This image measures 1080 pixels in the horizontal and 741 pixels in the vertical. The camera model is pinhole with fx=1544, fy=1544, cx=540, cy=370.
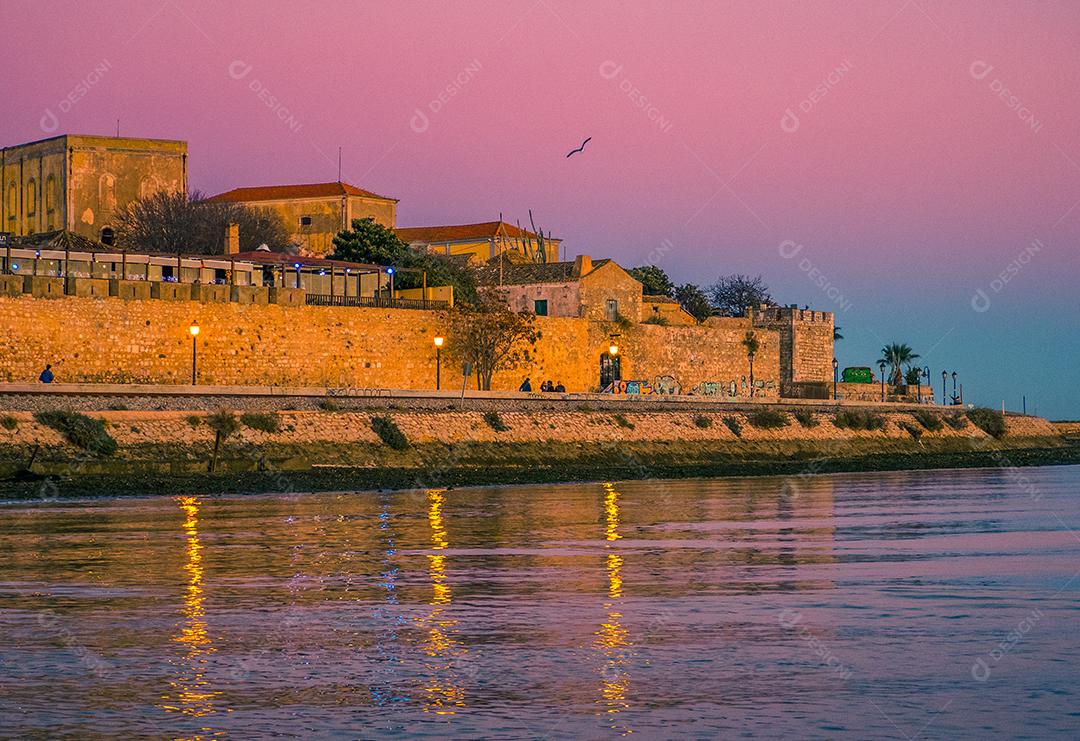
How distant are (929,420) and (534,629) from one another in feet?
195

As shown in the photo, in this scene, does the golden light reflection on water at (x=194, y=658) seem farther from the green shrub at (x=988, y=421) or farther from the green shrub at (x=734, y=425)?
the green shrub at (x=988, y=421)

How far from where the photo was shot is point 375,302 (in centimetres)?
5741

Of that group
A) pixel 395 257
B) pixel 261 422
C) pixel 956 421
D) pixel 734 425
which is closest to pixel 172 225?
pixel 395 257

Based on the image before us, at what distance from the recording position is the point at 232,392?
44625 mm

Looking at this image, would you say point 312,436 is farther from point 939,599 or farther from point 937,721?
point 937,721

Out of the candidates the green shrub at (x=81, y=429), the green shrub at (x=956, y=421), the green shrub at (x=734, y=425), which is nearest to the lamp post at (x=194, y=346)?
the green shrub at (x=81, y=429)

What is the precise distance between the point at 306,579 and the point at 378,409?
2945cm

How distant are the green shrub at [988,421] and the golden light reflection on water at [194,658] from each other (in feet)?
201

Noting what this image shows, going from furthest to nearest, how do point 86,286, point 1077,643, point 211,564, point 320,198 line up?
point 320,198, point 86,286, point 211,564, point 1077,643

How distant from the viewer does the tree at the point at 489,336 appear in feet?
193

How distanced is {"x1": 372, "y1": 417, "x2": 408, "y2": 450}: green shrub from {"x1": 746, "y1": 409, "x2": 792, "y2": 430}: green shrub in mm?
19017

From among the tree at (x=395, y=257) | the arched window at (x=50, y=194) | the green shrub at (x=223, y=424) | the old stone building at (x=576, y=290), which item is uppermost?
the arched window at (x=50, y=194)

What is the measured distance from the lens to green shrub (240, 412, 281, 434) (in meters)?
40.5

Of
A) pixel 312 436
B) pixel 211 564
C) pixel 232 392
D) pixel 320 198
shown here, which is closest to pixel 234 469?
pixel 312 436
